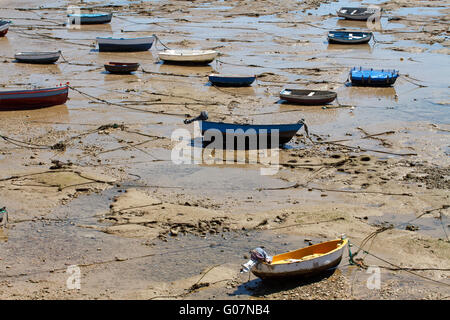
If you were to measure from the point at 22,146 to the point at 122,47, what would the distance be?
1536cm

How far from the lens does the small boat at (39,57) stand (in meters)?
31.9

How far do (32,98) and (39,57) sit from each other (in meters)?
7.32

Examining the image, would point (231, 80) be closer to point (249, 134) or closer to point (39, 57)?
point (249, 134)

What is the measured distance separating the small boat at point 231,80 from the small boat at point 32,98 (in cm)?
653

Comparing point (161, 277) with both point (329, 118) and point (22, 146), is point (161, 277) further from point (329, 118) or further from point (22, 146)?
point (329, 118)

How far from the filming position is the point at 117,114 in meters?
24.9

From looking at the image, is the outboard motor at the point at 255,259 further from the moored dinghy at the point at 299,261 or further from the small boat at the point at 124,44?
the small boat at the point at 124,44

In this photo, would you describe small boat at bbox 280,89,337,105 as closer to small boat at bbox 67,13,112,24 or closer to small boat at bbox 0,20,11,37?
small boat at bbox 0,20,11,37

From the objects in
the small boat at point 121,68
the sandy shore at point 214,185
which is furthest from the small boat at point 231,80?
the small boat at point 121,68

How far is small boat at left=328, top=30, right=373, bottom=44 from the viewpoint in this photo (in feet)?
124

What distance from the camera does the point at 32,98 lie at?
82.7ft

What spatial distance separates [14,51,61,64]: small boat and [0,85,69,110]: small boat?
23.1ft

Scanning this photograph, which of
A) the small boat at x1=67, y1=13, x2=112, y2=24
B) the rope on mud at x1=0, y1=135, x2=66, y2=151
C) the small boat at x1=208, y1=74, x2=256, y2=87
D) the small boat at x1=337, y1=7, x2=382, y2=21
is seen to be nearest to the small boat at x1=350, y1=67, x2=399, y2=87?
the small boat at x1=208, y1=74, x2=256, y2=87
